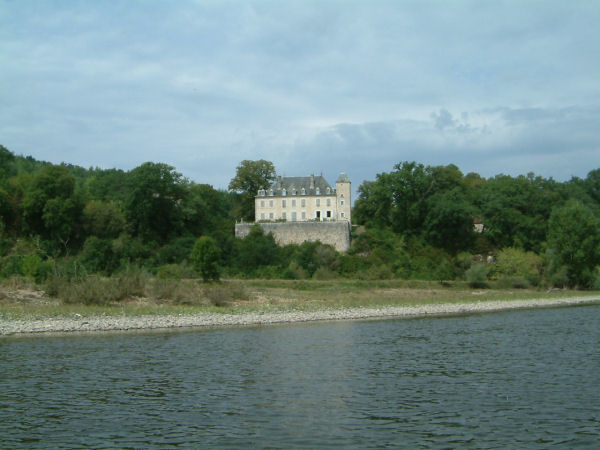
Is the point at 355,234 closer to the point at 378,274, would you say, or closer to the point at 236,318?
the point at 378,274

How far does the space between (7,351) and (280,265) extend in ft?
112

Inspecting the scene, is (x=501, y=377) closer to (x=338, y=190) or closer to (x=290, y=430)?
(x=290, y=430)

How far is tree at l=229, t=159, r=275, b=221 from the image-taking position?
67.4 m

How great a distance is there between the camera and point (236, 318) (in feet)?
94.3

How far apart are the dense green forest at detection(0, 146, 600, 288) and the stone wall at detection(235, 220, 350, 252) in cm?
140

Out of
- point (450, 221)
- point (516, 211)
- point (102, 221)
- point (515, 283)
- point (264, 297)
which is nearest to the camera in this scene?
point (264, 297)

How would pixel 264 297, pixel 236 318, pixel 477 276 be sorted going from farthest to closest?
pixel 477 276
pixel 264 297
pixel 236 318

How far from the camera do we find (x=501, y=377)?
50.3ft

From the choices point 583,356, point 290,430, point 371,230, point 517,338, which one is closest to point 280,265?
point 371,230

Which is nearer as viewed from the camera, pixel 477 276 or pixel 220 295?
pixel 220 295

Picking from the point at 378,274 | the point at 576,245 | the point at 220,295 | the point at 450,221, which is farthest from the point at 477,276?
the point at 220,295

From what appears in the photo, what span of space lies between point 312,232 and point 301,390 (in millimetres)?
44477

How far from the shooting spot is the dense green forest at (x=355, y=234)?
48.4 m

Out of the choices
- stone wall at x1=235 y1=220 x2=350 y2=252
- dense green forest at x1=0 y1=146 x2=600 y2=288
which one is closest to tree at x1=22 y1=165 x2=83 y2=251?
dense green forest at x1=0 y1=146 x2=600 y2=288
